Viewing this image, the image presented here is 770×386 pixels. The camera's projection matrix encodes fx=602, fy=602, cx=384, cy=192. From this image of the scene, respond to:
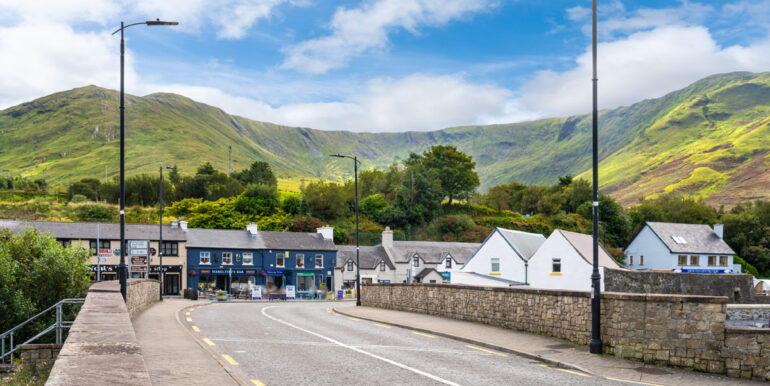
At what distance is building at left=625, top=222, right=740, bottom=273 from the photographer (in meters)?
78.5

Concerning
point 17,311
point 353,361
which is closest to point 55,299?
point 17,311

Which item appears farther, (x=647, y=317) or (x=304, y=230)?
(x=304, y=230)

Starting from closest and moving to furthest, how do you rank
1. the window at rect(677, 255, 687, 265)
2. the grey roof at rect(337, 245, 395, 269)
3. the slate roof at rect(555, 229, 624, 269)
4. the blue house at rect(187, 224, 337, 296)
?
1. the slate roof at rect(555, 229, 624, 269)
2. the blue house at rect(187, 224, 337, 296)
3. the grey roof at rect(337, 245, 395, 269)
4. the window at rect(677, 255, 687, 265)

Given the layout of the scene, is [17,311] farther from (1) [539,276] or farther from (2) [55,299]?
(1) [539,276]

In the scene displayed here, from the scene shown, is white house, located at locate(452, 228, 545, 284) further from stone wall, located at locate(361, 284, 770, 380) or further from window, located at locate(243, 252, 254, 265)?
stone wall, located at locate(361, 284, 770, 380)

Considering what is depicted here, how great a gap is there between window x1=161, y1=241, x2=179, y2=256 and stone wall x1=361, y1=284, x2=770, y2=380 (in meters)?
53.9

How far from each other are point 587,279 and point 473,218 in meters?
61.9

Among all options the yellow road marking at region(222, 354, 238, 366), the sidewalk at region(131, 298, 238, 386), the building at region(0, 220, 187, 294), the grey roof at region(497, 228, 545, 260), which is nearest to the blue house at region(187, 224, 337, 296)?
the building at region(0, 220, 187, 294)

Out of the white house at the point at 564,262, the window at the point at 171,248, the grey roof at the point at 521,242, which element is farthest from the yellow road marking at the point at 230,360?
the window at the point at 171,248

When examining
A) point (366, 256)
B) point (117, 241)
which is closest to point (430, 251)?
point (366, 256)

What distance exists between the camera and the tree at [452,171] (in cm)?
11256

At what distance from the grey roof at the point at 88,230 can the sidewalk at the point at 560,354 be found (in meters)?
48.6

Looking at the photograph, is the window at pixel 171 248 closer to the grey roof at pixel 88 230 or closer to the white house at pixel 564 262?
the grey roof at pixel 88 230

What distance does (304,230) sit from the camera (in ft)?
292
